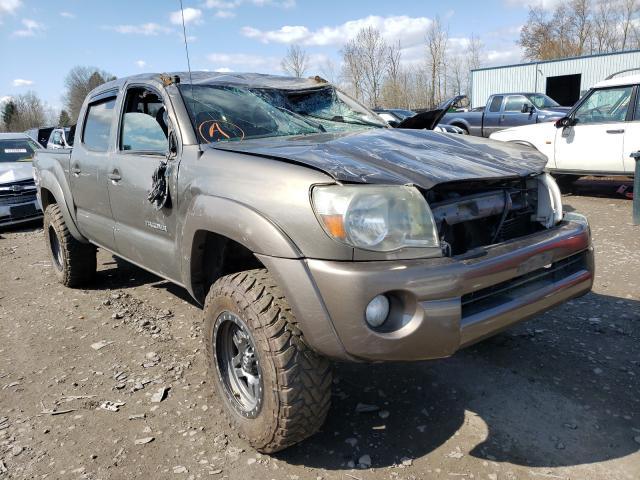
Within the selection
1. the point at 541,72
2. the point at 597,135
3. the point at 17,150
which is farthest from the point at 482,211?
the point at 541,72

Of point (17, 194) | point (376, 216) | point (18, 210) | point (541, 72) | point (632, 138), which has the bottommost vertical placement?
point (18, 210)

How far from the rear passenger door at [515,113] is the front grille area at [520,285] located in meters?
11.4

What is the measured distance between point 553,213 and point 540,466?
1.23m

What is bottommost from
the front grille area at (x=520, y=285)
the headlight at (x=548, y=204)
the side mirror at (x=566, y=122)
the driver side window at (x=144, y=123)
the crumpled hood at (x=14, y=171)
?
the front grille area at (x=520, y=285)

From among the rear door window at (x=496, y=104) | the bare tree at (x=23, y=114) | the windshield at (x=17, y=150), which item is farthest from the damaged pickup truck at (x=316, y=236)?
the bare tree at (x=23, y=114)

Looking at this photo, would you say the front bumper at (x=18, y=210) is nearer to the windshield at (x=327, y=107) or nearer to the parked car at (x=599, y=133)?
the windshield at (x=327, y=107)

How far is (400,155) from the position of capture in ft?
8.02

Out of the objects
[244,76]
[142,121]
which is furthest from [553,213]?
[142,121]

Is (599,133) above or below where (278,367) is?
above

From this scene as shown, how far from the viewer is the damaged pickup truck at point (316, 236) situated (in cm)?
199

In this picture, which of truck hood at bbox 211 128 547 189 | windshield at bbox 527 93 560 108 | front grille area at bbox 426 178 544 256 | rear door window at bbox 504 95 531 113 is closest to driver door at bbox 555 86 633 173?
rear door window at bbox 504 95 531 113

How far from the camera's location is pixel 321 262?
1991 millimetres

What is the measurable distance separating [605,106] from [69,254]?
7661mm

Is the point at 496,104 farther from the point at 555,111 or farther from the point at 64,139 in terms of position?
the point at 64,139
